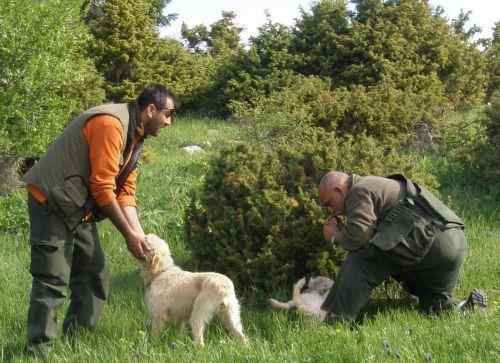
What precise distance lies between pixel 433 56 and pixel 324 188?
15.3 meters

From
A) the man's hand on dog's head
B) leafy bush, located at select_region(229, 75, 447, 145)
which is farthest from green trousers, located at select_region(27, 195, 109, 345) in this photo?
leafy bush, located at select_region(229, 75, 447, 145)

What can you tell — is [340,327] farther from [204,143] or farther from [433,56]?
[433,56]

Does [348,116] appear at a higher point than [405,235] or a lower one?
higher

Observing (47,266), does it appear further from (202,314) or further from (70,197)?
(202,314)

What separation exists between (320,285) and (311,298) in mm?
286


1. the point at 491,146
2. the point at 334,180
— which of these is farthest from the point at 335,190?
the point at 491,146

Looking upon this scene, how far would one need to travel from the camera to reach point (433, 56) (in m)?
19.5

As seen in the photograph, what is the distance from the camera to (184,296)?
5.25 meters

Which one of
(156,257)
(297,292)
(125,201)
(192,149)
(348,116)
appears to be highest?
(348,116)

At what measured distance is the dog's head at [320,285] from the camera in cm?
588

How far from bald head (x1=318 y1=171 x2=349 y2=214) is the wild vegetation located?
0.76 m

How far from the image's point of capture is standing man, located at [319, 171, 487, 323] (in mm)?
5219

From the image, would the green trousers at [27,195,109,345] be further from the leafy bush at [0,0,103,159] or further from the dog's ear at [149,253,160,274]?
the leafy bush at [0,0,103,159]

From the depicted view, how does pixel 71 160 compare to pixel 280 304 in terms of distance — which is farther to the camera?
pixel 280 304
